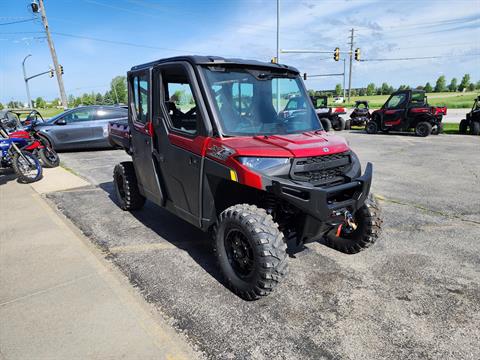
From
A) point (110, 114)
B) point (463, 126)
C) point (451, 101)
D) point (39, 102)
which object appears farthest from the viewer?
point (39, 102)

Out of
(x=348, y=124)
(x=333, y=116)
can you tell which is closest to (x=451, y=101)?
(x=348, y=124)

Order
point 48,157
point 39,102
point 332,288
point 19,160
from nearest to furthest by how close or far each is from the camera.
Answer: point 332,288, point 19,160, point 48,157, point 39,102

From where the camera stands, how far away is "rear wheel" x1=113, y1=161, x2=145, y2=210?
5.31 metres

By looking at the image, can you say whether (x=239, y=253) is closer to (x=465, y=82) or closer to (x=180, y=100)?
(x=180, y=100)

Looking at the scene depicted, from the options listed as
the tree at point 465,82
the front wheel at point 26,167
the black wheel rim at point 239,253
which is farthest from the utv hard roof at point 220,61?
the tree at point 465,82

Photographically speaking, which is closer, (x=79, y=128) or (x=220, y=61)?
(x=220, y=61)

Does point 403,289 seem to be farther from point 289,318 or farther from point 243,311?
point 243,311

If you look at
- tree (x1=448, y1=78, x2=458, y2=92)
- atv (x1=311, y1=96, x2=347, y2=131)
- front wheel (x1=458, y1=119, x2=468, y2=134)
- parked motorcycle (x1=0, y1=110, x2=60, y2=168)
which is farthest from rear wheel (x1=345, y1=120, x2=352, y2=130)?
tree (x1=448, y1=78, x2=458, y2=92)

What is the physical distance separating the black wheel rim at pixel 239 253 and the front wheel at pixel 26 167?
6627 mm

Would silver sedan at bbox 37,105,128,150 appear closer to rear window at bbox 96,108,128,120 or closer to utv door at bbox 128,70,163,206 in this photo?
rear window at bbox 96,108,128,120

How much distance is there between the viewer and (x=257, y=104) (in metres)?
3.61

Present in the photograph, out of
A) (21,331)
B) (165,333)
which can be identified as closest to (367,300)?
(165,333)

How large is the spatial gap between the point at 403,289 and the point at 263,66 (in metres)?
2.67

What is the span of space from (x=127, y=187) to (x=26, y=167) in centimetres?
426
